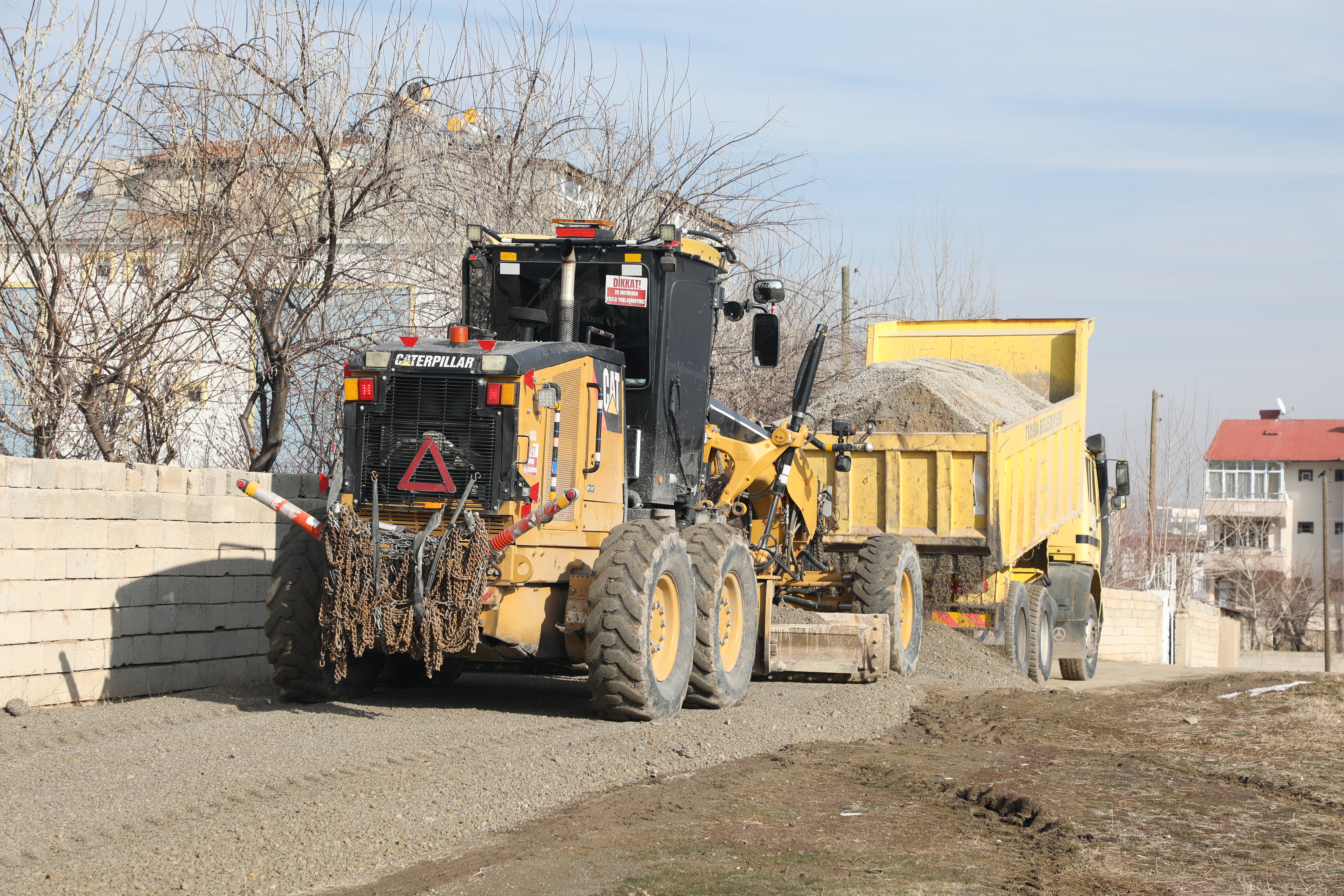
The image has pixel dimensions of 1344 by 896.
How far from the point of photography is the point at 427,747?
7.25 metres

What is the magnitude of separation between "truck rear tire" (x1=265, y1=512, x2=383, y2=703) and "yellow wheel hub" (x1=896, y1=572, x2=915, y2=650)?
210 inches

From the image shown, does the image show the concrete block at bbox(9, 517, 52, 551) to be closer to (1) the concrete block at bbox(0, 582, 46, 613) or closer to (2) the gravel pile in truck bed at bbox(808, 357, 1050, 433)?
(1) the concrete block at bbox(0, 582, 46, 613)

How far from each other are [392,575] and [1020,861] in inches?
162

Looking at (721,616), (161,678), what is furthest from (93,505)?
(721,616)

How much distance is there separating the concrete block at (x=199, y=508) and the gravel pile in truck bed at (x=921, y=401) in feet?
19.7

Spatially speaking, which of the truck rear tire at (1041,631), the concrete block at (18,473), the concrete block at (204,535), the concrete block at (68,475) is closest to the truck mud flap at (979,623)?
the truck rear tire at (1041,631)

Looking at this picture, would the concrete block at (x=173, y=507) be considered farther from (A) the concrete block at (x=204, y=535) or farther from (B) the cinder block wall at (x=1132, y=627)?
(B) the cinder block wall at (x=1132, y=627)

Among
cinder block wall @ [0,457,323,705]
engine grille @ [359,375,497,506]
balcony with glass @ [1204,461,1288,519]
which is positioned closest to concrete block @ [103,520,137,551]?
cinder block wall @ [0,457,323,705]

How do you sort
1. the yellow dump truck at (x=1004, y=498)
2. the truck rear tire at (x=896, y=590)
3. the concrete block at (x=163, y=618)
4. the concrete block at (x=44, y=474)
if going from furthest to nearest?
1. the yellow dump truck at (x=1004, y=498)
2. the truck rear tire at (x=896, y=590)
3. the concrete block at (x=163, y=618)
4. the concrete block at (x=44, y=474)

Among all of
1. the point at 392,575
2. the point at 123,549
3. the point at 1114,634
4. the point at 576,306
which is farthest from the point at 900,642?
the point at 1114,634

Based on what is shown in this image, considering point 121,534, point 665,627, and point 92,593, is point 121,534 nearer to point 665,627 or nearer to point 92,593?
point 92,593

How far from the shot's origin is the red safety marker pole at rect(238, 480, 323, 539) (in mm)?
8070

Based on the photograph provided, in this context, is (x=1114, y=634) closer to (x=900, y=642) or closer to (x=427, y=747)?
(x=900, y=642)

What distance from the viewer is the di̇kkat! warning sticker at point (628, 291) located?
374 inches
